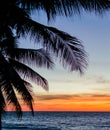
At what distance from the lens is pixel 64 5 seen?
22.7 ft

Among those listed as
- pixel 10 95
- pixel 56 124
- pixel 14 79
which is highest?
pixel 14 79

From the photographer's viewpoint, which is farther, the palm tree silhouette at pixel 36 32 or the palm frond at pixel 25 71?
the palm frond at pixel 25 71

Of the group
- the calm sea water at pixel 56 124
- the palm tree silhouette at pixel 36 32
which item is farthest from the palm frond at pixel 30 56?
the calm sea water at pixel 56 124

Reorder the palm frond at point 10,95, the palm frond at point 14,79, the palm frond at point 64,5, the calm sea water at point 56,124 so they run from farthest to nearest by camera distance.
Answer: the calm sea water at point 56,124 → the palm frond at point 10,95 → the palm frond at point 14,79 → the palm frond at point 64,5

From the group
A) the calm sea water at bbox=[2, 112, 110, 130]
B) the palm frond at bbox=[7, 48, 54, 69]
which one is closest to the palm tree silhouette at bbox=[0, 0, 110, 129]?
the palm frond at bbox=[7, 48, 54, 69]

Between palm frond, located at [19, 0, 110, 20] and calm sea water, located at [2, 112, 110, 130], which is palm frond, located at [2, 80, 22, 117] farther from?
calm sea water, located at [2, 112, 110, 130]

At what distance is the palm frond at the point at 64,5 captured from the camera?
667cm

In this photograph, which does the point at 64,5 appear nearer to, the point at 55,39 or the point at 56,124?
the point at 55,39

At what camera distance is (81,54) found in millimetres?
7719

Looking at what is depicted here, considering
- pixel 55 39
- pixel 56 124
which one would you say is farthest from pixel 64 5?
pixel 56 124

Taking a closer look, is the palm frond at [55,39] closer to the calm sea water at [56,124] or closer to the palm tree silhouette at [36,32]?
the palm tree silhouette at [36,32]

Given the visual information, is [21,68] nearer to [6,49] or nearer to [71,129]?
[6,49]

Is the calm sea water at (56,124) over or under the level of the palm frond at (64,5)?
under

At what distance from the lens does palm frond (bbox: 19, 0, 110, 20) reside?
6672 mm
